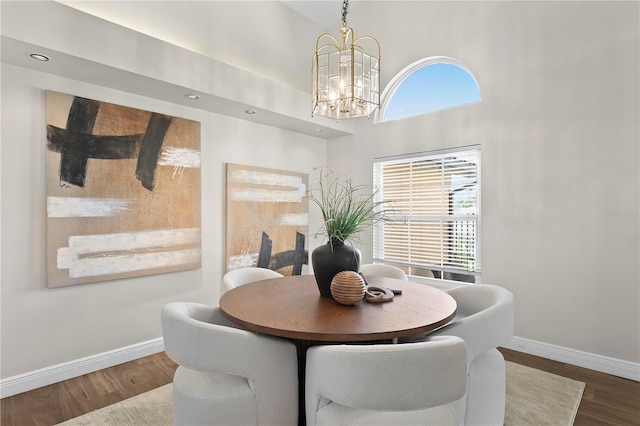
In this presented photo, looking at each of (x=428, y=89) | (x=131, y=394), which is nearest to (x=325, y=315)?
(x=131, y=394)

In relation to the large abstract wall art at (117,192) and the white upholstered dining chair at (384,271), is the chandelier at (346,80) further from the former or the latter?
the large abstract wall art at (117,192)

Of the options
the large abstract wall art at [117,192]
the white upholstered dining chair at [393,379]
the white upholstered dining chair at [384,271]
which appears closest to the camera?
the white upholstered dining chair at [393,379]

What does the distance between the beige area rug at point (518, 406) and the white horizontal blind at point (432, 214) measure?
120cm

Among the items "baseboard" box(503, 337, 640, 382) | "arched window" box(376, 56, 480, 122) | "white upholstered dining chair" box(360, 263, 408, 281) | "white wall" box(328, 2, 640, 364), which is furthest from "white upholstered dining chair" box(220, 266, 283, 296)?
"arched window" box(376, 56, 480, 122)

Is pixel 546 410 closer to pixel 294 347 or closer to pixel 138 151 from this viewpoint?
pixel 294 347

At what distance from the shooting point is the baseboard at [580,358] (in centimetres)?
266

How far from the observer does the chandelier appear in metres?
2.22

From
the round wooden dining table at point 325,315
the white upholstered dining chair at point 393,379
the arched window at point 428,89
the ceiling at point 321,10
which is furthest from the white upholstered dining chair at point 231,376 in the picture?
the ceiling at point 321,10

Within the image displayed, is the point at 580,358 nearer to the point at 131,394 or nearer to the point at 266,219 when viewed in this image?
the point at 266,219

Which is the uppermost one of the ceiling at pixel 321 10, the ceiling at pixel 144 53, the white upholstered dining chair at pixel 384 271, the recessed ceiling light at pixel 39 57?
the ceiling at pixel 321 10

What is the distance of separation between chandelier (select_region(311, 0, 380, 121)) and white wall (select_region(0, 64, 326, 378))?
1655 mm

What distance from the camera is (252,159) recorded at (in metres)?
3.94

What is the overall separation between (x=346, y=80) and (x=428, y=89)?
7.00 feet

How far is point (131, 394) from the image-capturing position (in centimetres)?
240
